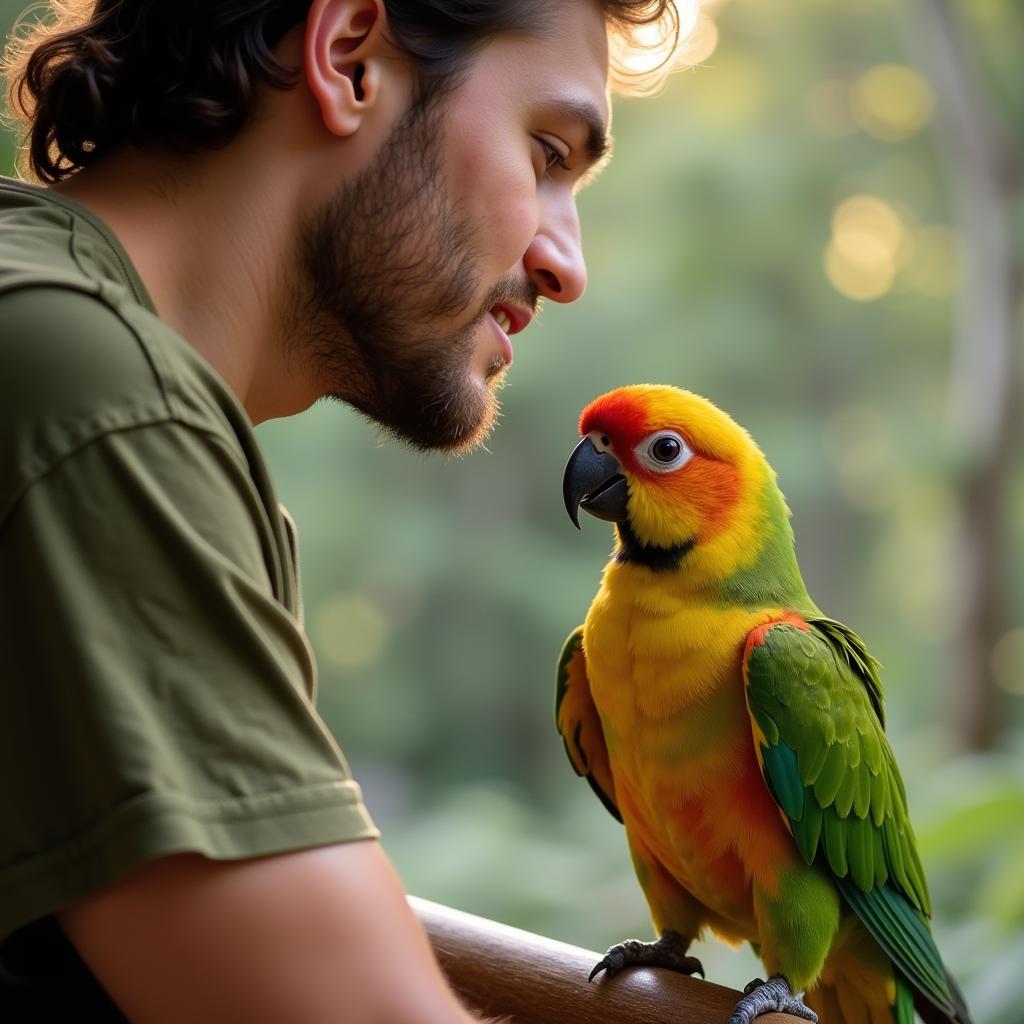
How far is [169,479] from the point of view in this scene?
0.52 metres

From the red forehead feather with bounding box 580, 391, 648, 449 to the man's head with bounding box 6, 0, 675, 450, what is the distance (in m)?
0.11

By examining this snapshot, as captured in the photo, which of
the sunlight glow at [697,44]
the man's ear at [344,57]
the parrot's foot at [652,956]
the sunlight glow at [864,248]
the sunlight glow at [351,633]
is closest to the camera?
the man's ear at [344,57]

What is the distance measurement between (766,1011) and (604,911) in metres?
1.82

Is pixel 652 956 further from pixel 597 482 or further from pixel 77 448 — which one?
pixel 77 448

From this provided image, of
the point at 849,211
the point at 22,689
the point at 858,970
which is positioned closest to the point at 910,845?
the point at 858,970

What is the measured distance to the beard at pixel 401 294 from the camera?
75cm

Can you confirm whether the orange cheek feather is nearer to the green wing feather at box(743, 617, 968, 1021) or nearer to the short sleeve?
the green wing feather at box(743, 617, 968, 1021)

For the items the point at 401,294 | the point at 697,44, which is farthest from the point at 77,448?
the point at 697,44

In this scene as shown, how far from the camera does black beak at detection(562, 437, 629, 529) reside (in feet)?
2.98

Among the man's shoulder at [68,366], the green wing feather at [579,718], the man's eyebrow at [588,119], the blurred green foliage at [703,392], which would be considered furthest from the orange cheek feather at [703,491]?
the blurred green foliage at [703,392]

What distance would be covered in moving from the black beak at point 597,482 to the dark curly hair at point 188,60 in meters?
0.30

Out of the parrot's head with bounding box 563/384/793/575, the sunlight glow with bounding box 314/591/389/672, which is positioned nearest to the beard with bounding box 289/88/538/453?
the parrot's head with bounding box 563/384/793/575

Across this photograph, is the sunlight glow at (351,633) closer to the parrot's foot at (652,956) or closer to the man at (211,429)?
the parrot's foot at (652,956)

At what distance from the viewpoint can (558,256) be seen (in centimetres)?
85
